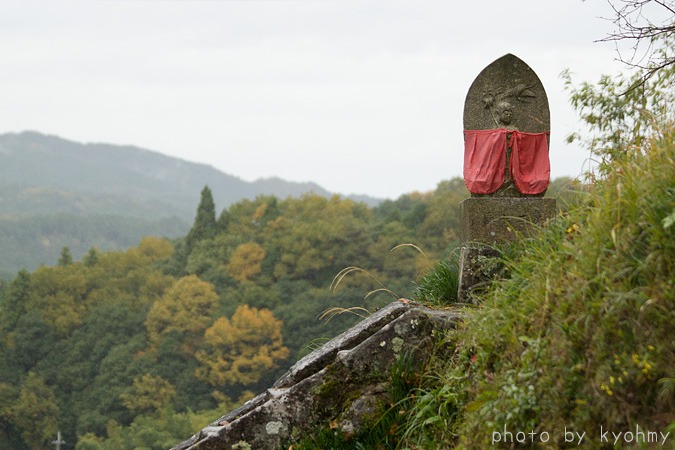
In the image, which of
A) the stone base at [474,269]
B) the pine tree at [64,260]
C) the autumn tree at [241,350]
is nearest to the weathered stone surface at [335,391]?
the stone base at [474,269]

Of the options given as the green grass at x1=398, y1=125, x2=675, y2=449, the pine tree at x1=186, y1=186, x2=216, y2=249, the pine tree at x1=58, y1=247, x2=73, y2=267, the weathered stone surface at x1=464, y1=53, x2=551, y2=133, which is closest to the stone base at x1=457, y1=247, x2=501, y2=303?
the weathered stone surface at x1=464, y1=53, x2=551, y2=133

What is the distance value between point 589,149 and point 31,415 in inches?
2280

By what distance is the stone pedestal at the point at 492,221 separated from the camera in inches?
292

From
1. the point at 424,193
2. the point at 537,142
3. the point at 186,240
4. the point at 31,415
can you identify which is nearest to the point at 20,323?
the point at 31,415

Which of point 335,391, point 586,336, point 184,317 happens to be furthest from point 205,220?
point 586,336

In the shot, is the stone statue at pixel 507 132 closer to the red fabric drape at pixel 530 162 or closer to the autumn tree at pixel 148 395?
the red fabric drape at pixel 530 162

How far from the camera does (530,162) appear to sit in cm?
779

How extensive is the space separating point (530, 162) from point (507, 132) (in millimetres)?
315

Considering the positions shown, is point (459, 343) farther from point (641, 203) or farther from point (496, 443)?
point (641, 203)

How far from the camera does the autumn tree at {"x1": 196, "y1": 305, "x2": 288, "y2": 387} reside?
62.8 metres

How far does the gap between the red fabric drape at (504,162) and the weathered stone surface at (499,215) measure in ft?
0.46

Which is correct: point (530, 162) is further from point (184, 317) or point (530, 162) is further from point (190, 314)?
point (190, 314)

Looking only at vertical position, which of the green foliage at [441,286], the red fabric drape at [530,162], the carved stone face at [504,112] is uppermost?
the carved stone face at [504,112]

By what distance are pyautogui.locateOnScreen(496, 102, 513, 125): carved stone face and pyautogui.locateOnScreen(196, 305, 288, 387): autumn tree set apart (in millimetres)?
55739
